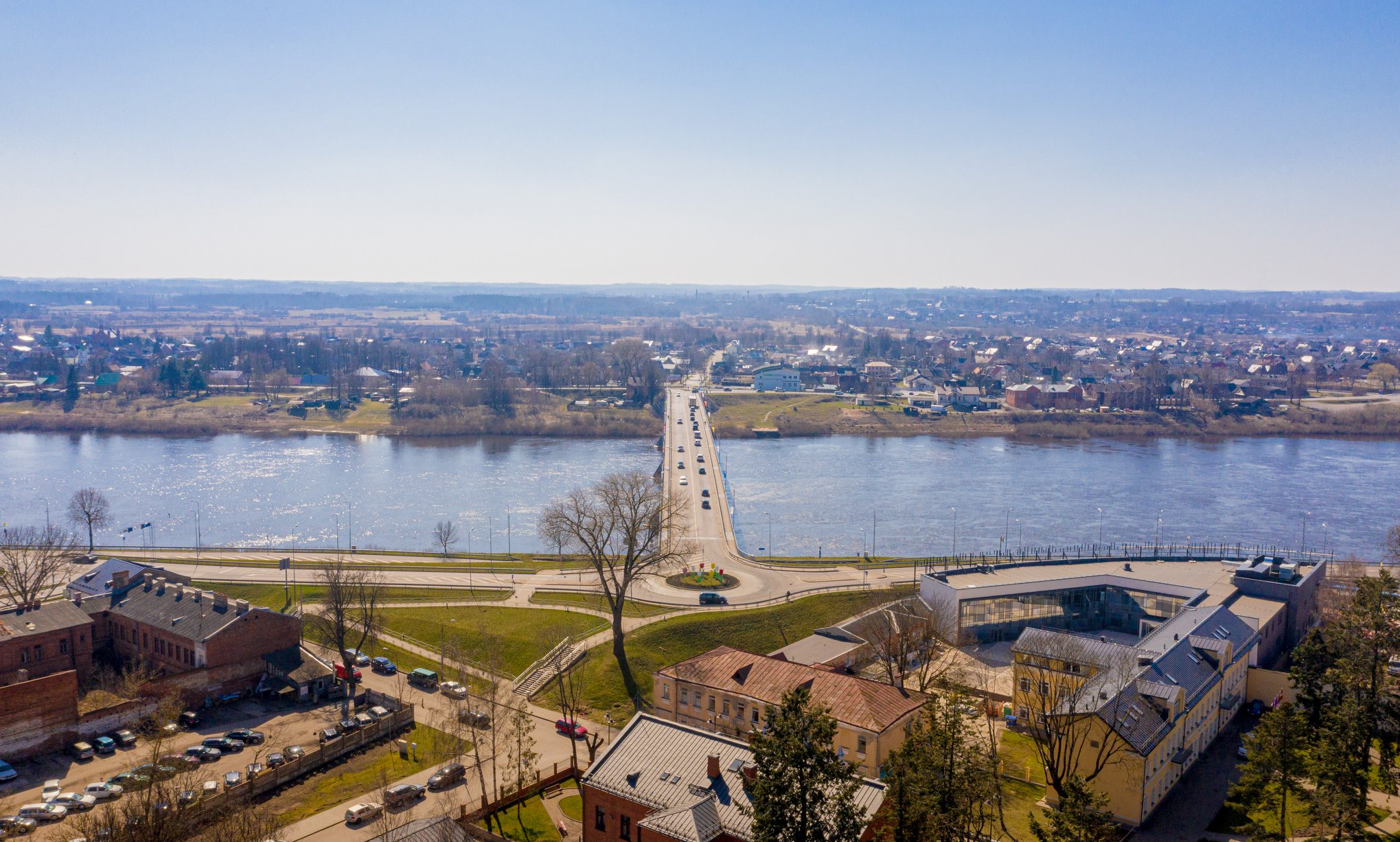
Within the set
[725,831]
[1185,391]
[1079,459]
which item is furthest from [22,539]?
[1185,391]

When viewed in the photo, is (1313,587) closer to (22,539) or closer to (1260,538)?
→ (1260,538)

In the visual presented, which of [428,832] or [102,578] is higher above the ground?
[428,832]

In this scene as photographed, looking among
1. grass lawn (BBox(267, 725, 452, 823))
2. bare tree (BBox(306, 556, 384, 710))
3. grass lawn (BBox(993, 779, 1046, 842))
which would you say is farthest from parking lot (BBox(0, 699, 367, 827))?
grass lawn (BBox(993, 779, 1046, 842))

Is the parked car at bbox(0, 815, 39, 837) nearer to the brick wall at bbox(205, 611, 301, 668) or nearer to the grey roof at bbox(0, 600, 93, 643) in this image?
the brick wall at bbox(205, 611, 301, 668)

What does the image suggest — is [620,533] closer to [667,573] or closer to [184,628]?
[667,573]

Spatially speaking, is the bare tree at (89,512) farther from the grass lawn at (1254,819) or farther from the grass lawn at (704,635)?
the grass lawn at (1254,819)

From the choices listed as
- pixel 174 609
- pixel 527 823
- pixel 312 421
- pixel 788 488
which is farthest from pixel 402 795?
pixel 312 421
